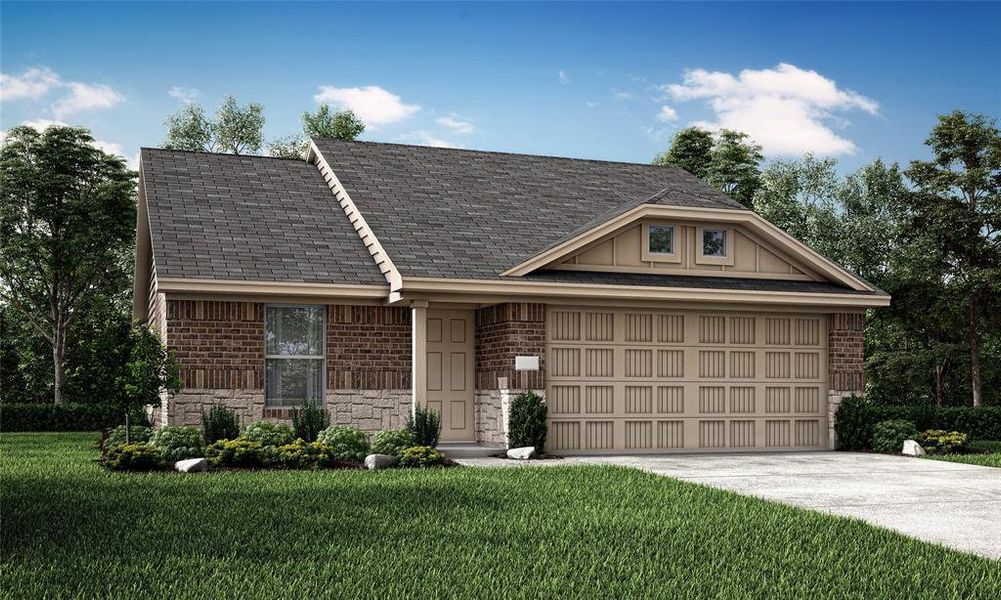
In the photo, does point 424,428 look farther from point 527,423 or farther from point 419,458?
point 527,423

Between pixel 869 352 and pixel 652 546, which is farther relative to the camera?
pixel 869 352

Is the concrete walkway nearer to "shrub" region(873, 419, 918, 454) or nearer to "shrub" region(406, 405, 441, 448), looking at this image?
"shrub" region(873, 419, 918, 454)

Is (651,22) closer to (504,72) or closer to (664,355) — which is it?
(504,72)

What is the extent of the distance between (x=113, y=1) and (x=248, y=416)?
6437 millimetres

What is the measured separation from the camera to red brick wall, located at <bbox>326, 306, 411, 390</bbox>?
54.3 feet

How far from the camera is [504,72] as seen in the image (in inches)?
861

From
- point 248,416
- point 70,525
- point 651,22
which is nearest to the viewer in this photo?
point 70,525

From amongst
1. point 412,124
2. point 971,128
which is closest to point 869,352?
point 971,128

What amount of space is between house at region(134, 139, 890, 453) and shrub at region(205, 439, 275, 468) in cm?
200

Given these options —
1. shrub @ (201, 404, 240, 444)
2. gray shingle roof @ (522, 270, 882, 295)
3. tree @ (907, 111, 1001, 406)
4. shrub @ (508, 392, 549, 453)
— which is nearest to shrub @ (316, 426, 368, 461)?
shrub @ (201, 404, 240, 444)

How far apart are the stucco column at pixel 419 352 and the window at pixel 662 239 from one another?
13.8ft

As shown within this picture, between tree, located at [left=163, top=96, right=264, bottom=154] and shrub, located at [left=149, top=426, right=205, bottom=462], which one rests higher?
tree, located at [left=163, top=96, right=264, bottom=154]

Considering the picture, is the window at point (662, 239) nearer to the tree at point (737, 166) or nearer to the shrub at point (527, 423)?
the shrub at point (527, 423)

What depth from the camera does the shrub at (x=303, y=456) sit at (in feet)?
45.3
